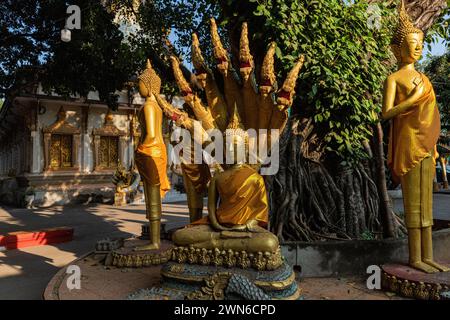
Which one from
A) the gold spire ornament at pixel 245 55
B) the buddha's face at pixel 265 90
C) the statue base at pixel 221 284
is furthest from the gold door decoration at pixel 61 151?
the statue base at pixel 221 284

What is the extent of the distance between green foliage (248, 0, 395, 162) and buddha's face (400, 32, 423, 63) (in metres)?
1.59

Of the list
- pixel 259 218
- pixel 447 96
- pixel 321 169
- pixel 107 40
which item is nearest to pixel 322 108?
pixel 321 169

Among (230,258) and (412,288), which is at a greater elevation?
(230,258)

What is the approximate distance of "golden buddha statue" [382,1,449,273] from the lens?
406 centimetres

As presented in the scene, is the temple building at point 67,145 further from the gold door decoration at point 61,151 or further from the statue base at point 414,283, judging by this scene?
the statue base at point 414,283

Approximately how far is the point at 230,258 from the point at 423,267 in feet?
7.30

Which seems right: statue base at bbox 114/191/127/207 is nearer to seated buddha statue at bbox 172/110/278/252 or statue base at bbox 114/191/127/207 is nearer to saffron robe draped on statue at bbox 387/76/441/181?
seated buddha statue at bbox 172/110/278/252

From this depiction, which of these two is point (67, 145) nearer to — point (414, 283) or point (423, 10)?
point (423, 10)

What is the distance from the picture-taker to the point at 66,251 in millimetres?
7387

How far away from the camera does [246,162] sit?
4523 millimetres

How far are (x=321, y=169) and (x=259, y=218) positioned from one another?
8.26 ft

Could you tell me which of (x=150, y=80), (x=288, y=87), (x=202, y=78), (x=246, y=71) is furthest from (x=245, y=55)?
(x=150, y=80)

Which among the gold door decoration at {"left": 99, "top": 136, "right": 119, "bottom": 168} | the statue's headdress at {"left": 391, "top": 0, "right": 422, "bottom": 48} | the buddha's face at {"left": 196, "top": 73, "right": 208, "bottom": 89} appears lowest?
the gold door decoration at {"left": 99, "top": 136, "right": 119, "bottom": 168}

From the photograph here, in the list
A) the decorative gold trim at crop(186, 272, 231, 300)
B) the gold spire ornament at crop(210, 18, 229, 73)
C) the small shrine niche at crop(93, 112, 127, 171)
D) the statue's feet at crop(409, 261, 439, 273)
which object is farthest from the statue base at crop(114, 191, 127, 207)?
the statue's feet at crop(409, 261, 439, 273)
